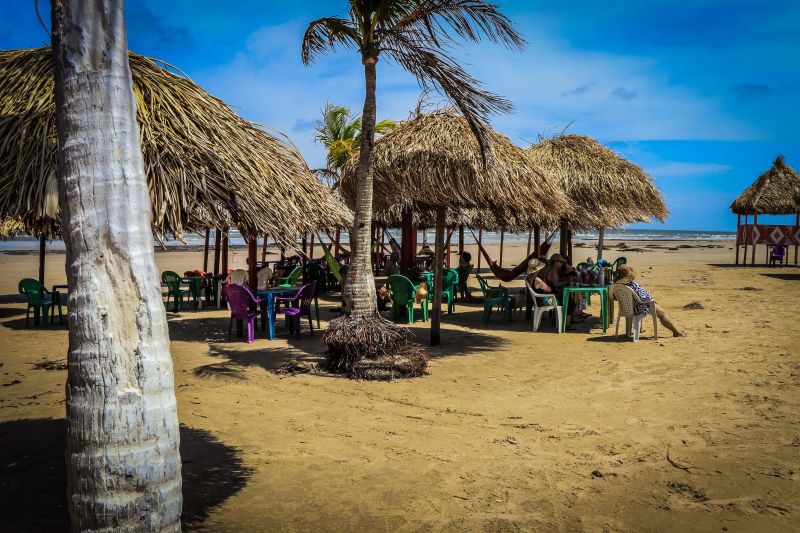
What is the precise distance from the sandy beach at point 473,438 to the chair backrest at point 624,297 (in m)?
0.45

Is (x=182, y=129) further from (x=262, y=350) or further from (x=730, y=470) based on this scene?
(x=262, y=350)

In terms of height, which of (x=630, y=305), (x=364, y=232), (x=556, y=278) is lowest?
(x=630, y=305)

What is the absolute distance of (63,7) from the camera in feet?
6.61

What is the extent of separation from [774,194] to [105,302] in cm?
2671

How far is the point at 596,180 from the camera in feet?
34.3

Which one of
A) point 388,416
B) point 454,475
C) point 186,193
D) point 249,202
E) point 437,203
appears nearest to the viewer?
point 186,193

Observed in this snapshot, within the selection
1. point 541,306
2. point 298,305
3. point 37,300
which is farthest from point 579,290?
point 37,300

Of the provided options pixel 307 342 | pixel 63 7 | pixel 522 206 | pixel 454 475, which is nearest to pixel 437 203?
pixel 522 206

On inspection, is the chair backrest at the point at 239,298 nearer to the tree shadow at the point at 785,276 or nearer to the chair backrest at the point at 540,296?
the chair backrest at the point at 540,296

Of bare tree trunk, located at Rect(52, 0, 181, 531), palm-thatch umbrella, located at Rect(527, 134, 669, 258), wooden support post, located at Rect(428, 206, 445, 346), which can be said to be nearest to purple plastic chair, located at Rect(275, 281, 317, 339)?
wooden support post, located at Rect(428, 206, 445, 346)

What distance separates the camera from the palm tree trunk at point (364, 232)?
638 cm

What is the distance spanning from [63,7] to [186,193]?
1.28 m

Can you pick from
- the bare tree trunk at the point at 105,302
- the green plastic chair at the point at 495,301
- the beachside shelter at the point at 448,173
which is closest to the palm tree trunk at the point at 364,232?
the beachside shelter at the point at 448,173

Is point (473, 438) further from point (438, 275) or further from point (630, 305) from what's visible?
point (630, 305)
